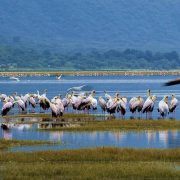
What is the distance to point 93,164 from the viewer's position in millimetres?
22516

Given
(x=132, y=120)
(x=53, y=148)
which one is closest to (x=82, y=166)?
(x=53, y=148)

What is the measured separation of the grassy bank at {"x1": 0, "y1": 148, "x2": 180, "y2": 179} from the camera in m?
20.6

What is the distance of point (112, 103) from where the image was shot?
41.1 meters

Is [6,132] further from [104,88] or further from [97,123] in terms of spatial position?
[104,88]

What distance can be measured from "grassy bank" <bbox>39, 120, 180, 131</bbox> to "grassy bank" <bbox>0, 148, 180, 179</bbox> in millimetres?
9180

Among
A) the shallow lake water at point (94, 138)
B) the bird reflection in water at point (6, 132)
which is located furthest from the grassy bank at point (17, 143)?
the bird reflection in water at point (6, 132)

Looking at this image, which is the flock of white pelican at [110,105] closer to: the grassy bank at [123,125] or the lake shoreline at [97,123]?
the lake shoreline at [97,123]

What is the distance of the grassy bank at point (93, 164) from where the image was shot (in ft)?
67.6

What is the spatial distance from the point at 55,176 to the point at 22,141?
822cm

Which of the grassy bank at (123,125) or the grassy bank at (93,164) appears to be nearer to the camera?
the grassy bank at (93,164)

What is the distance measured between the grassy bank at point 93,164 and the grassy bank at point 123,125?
9180mm

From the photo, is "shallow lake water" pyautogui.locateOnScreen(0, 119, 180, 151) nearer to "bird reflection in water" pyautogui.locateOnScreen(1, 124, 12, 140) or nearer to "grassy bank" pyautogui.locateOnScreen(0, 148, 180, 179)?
"bird reflection in water" pyautogui.locateOnScreen(1, 124, 12, 140)

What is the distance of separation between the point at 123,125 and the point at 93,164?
12702 mm

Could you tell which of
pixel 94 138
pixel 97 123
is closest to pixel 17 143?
pixel 94 138
